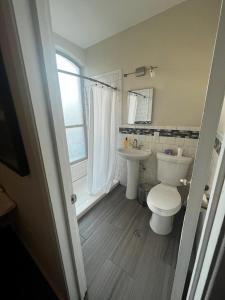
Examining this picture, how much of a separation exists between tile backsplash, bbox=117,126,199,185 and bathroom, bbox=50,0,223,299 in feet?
0.04

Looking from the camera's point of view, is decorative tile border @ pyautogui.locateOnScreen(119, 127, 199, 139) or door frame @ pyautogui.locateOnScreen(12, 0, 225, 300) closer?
door frame @ pyautogui.locateOnScreen(12, 0, 225, 300)

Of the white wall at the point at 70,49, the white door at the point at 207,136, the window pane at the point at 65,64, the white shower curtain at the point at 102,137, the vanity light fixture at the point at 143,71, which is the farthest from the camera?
the window pane at the point at 65,64

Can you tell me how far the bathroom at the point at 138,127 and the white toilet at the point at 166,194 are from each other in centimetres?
1

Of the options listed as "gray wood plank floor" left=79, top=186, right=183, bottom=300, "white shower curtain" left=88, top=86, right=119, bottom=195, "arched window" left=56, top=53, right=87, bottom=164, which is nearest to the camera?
"gray wood plank floor" left=79, top=186, right=183, bottom=300

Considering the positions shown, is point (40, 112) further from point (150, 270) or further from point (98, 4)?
point (98, 4)

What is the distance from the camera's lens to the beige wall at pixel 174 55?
1.47 m

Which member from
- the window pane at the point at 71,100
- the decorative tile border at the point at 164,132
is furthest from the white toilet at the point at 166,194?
the window pane at the point at 71,100

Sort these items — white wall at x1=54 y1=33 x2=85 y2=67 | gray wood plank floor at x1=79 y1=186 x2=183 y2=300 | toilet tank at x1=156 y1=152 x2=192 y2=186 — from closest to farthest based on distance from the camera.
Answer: gray wood plank floor at x1=79 y1=186 x2=183 y2=300 → toilet tank at x1=156 y1=152 x2=192 y2=186 → white wall at x1=54 y1=33 x2=85 y2=67

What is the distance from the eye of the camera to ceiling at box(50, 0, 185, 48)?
1503 mm

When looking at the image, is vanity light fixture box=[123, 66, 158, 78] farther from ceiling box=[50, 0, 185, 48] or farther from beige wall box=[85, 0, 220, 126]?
ceiling box=[50, 0, 185, 48]

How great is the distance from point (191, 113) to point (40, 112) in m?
1.76

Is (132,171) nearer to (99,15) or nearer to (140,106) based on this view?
A: (140,106)

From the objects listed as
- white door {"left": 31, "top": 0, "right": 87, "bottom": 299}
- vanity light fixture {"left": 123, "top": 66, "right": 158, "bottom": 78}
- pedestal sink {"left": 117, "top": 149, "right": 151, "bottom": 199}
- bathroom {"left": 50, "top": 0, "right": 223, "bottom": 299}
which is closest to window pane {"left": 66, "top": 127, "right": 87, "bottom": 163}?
bathroom {"left": 50, "top": 0, "right": 223, "bottom": 299}

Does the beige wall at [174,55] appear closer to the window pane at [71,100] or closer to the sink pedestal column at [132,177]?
the sink pedestal column at [132,177]
